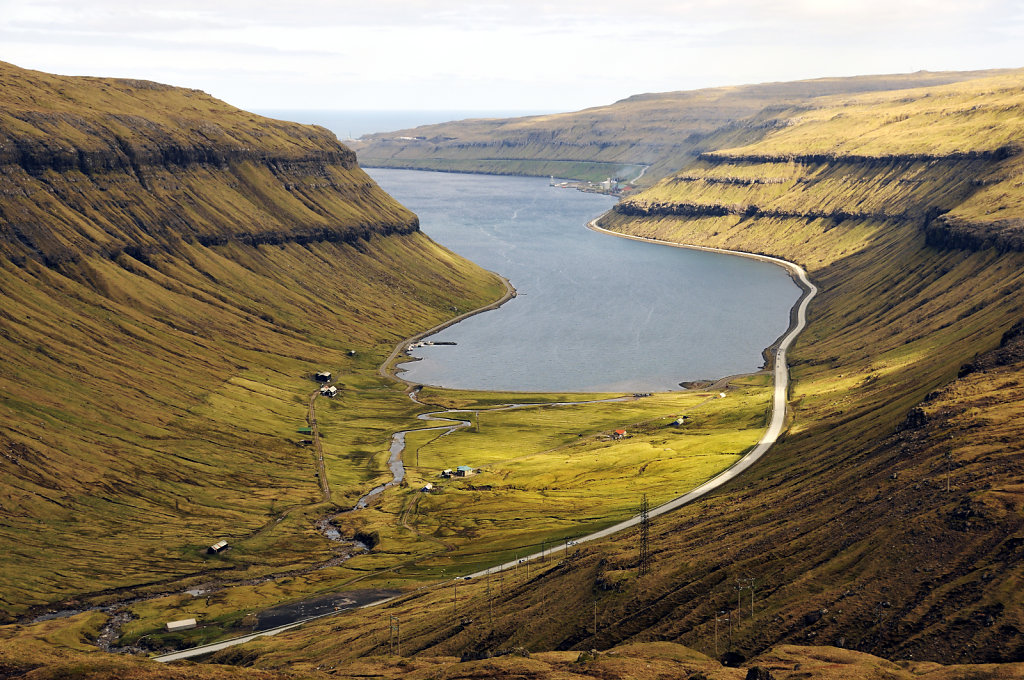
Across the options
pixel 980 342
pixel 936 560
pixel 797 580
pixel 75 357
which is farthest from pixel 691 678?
pixel 75 357

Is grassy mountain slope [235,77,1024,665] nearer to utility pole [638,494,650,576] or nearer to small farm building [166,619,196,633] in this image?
utility pole [638,494,650,576]

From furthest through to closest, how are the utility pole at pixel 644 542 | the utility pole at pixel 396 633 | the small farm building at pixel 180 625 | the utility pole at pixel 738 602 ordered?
the small farm building at pixel 180 625 < the utility pole at pixel 644 542 < the utility pole at pixel 396 633 < the utility pole at pixel 738 602

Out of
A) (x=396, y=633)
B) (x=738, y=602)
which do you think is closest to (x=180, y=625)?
(x=396, y=633)

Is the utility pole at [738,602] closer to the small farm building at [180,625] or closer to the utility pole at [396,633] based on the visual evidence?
the utility pole at [396,633]

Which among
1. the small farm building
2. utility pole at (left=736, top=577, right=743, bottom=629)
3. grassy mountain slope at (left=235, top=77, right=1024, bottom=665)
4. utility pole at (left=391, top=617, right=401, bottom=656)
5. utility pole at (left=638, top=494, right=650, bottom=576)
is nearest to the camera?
grassy mountain slope at (left=235, top=77, right=1024, bottom=665)

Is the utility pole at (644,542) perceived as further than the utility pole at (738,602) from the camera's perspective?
Yes

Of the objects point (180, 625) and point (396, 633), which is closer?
point (396, 633)

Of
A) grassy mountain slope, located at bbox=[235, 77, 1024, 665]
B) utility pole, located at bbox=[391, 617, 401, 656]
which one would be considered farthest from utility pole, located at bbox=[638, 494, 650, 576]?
utility pole, located at bbox=[391, 617, 401, 656]

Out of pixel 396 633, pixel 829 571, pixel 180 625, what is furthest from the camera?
pixel 180 625

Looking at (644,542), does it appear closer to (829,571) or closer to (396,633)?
(829,571)

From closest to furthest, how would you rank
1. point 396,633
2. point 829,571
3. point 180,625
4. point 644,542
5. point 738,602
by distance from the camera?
point 738,602, point 829,571, point 396,633, point 180,625, point 644,542

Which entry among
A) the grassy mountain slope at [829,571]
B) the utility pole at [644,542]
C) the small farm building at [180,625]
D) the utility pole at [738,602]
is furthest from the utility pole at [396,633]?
the utility pole at [738,602]
